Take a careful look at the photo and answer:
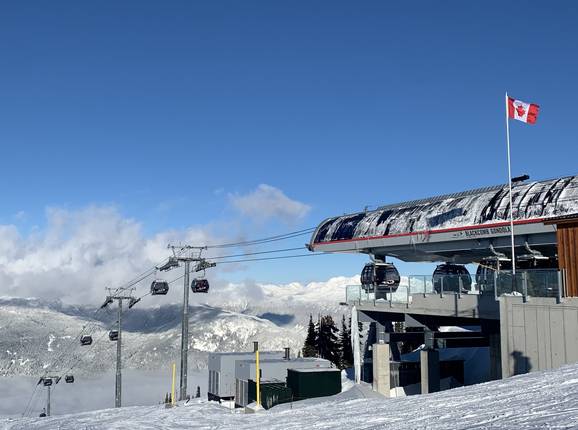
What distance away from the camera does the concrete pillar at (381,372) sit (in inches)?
1406

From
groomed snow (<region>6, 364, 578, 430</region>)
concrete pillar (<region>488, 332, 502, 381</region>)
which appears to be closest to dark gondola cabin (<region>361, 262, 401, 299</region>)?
concrete pillar (<region>488, 332, 502, 381</region>)

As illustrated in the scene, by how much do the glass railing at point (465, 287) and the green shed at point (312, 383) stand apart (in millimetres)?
5410

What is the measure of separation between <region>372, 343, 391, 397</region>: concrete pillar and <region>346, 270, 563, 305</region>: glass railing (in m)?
3.02

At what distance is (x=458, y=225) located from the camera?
38.0 metres

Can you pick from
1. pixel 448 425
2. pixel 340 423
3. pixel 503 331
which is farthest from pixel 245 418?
pixel 448 425

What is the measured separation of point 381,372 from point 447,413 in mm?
20523

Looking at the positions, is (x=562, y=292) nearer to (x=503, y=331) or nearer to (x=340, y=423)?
(x=503, y=331)

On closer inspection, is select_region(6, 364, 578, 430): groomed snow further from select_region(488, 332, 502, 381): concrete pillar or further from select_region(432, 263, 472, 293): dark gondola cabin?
select_region(488, 332, 502, 381): concrete pillar

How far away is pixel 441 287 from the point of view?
3180 cm

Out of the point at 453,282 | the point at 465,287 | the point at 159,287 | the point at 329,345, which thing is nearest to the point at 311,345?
the point at 329,345

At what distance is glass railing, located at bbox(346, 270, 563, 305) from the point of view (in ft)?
77.5

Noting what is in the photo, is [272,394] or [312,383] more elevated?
[312,383]

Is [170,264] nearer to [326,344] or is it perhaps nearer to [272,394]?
[272,394]

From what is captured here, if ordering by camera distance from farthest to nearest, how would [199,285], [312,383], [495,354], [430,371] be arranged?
[199,285], [312,383], [495,354], [430,371]
